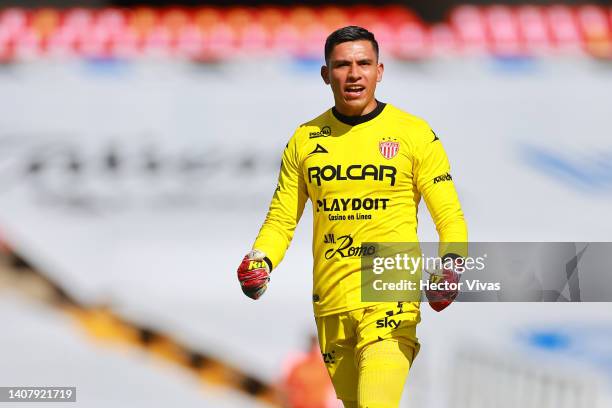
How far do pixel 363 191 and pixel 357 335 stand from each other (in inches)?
25.1

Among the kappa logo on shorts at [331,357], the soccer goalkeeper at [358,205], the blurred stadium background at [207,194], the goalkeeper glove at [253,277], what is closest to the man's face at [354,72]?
the soccer goalkeeper at [358,205]

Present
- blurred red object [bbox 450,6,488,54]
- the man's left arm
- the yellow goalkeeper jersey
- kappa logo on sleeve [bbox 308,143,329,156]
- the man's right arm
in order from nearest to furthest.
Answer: the man's left arm
the yellow goalkeeper jersey
kappa logo on sleeve [bbox 308,143,329,156]
the man's right arm
blurred red object [bbox 450,6,488,54]

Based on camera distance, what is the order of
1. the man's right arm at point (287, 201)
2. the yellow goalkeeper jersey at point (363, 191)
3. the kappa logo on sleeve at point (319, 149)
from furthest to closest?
1. the man's right arm at point (287, 201)
2. the kappa logo on sleeve at point (319, 149)
3. the yellow goalkeeper jersey at point (363, 191)

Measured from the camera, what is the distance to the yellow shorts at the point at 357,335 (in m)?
4.91

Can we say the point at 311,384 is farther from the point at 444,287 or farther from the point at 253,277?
the point at 444,287

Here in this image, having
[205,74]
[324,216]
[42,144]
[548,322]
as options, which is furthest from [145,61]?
[324,216]

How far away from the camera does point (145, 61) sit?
1184cm

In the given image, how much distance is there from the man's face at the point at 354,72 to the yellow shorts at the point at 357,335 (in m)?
0.91

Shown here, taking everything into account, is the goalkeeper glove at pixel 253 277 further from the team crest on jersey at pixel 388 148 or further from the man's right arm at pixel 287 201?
the team crest on jersey at pixel 388 148

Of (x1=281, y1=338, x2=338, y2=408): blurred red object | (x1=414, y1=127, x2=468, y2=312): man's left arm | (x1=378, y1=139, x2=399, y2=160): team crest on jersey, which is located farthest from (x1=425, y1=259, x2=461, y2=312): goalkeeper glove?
(x1=281, y1=338, x2=338, y2=408): blurred red object

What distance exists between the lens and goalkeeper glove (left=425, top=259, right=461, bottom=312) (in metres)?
4.68

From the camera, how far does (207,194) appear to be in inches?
456

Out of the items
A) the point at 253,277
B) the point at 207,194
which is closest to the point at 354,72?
the point at 253,277

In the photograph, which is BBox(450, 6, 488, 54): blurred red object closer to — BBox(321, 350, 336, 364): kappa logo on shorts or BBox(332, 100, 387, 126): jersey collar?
BBox(332, 100, 387, 126): jersey collar
